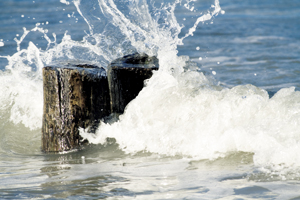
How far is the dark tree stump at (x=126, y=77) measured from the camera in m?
4.54

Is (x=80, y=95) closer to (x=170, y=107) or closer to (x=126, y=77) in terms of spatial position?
(x=126, y=77)

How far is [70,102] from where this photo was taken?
4.26 meters

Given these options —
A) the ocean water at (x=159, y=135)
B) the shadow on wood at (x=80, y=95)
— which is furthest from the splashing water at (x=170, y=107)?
the shadow on wood at (x=80, y=95)

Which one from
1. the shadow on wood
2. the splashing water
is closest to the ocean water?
the splashing water

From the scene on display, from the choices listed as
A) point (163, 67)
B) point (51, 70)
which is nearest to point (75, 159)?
point (51, 70)

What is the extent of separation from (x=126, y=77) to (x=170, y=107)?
62cm

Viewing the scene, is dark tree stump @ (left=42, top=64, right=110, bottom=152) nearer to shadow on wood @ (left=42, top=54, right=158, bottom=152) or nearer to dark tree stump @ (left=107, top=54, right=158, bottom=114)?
shadow on wood @ (left=42, top=54, right=158, bottom=152)

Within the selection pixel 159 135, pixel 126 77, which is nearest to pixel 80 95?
pixel 126 77

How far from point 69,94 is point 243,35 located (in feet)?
29.5

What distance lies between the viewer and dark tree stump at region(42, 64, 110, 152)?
13.9 ft

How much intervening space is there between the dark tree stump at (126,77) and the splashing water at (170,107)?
89 millimetres

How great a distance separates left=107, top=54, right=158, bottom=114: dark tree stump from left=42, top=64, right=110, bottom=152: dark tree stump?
7.1 inches

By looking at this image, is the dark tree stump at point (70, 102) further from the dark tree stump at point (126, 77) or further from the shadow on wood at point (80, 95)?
the dark tree stump at point (126, 77)

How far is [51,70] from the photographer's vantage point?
4.22m
